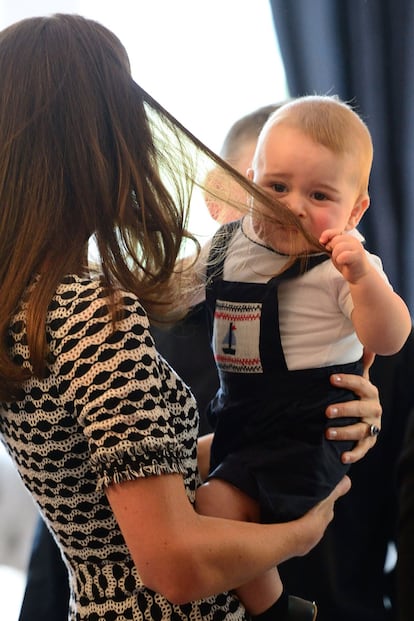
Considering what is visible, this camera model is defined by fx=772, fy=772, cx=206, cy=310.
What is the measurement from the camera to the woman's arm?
2.87 feet

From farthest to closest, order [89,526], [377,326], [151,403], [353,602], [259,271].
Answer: [353,602], [259,271], [377,326], [89,526], [151,403]

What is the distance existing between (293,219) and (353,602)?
3.14 ft

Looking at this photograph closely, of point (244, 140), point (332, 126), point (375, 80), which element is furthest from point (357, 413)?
point (375, 80)

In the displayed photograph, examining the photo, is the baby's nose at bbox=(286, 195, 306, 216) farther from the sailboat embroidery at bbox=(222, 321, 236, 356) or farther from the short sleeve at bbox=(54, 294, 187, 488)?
the short sleeve at bbox=(54, 294, 187, 488)

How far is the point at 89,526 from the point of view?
3.31 ft

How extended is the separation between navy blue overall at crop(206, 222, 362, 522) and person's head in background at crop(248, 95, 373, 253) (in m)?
0.08

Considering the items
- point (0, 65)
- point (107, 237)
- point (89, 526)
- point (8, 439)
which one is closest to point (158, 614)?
A: point (89, 526)

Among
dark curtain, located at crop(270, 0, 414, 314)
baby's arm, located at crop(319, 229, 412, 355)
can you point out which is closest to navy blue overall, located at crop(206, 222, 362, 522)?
baby's arm, located at crop(319, 229, 412, 355)

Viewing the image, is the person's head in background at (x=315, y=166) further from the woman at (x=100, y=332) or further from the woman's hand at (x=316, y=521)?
the woman's hand at (x=316, y=521)

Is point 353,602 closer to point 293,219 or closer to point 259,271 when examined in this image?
point 259,271

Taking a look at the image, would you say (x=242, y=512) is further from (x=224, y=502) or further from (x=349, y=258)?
(x=349, y=258)

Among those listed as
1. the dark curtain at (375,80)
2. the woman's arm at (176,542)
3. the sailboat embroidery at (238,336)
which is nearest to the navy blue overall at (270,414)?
the sailboat embroidery at (238,336)

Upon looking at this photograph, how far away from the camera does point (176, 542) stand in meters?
0.88

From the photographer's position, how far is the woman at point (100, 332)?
89 cm
